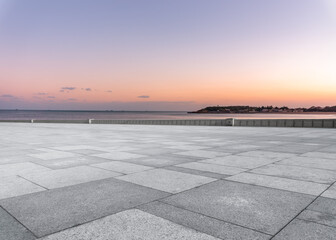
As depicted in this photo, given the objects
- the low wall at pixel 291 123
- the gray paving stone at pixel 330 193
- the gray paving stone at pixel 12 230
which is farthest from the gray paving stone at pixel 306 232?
the low wall at pixel 291 123

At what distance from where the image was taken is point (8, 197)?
4547 millimetres

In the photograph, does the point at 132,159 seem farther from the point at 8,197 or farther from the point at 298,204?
the point at 298,204

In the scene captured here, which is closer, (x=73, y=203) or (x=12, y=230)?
(x=12, y=230)

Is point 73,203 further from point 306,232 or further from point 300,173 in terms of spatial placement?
point 300,173

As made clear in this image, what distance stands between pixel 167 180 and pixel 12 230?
9.71 ft

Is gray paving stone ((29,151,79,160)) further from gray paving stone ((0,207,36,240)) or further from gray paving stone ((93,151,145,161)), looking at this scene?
gray paving stone ((0,207,36,240))

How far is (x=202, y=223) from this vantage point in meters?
3.50

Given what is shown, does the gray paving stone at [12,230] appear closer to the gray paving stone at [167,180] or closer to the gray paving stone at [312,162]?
the gray paving stone at [167,180]

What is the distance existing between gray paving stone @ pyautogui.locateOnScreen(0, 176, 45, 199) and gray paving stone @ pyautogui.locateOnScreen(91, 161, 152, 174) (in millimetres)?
1876

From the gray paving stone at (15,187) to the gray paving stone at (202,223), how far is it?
2.23m

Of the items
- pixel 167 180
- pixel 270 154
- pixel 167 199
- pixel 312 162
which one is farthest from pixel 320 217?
pixel 270 154

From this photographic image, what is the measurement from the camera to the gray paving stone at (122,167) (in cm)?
659

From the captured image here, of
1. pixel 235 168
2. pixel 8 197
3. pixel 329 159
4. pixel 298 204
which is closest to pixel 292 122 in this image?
pixel 329 159

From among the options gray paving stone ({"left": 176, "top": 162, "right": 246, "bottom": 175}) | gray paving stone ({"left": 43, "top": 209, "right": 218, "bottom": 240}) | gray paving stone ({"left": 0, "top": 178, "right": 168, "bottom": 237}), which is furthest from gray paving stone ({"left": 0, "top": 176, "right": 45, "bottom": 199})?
gray paving stone ({"left": 176, "top": 162, "right": 246, "bottom": 175})
